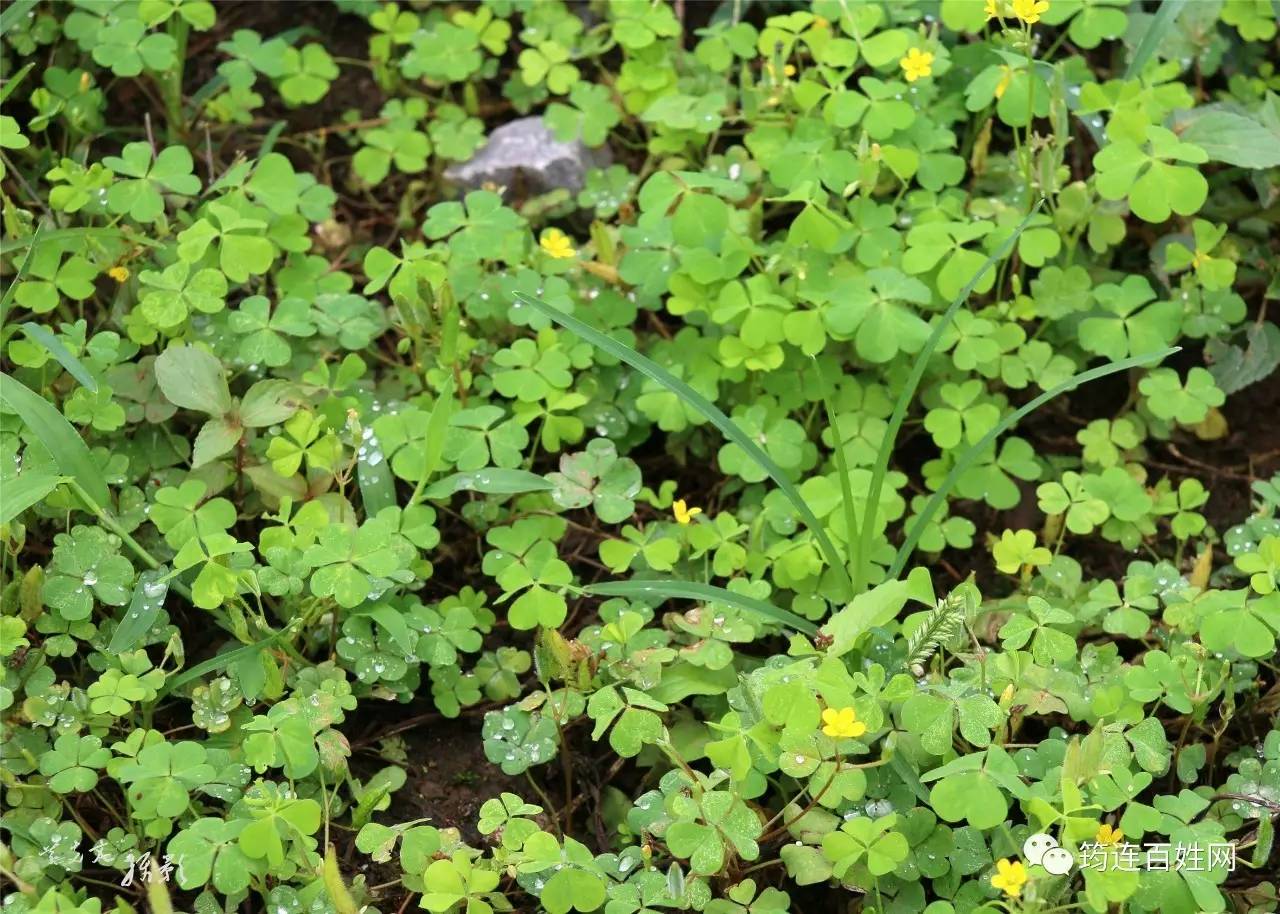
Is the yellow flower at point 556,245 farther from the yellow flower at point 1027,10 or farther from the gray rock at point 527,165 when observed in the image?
the yellow flower at point 1027,10

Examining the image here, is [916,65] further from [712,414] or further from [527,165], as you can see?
[712,414]

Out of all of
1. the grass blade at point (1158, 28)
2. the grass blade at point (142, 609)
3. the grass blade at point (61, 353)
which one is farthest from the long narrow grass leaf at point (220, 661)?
the grass blade at point (1158, 28)

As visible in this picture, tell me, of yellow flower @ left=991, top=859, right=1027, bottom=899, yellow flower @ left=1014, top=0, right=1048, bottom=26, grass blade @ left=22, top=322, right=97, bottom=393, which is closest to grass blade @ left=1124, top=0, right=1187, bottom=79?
yellow flower @ left=1014, top=0, right=1048, bottom=26

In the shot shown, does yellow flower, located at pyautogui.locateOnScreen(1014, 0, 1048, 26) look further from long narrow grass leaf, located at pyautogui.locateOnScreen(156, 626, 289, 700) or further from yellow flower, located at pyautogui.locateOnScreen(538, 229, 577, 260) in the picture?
long narrow grass leaf, located at pyautogui.locateOnScreen(156, 626, 289, 700)

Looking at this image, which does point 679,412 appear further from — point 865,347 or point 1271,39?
point 1271,39

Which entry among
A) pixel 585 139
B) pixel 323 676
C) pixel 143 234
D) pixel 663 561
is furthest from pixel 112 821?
pixel 585 139
